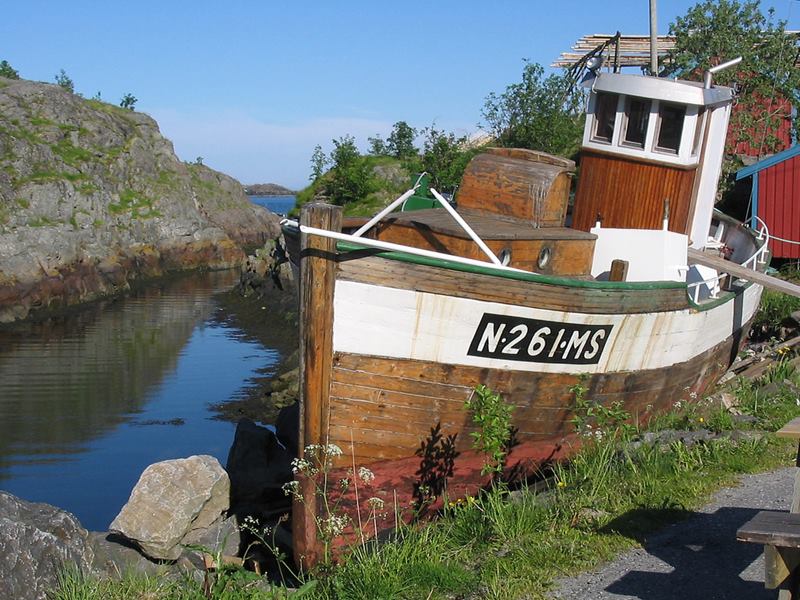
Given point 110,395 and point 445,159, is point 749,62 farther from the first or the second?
point 110,395

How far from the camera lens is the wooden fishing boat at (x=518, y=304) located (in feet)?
28.1

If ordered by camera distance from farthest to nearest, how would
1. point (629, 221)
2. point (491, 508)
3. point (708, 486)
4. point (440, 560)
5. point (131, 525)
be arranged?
1. point (629, 221)
2. point (131, 525)
3. point (708, 486)
4. point (491, 508)
5. point (440, 560)

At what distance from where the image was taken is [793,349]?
1509cm

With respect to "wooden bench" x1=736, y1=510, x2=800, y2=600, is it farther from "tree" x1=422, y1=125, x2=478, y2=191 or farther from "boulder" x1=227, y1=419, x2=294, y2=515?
"tree" x1=422, y1=125, x2=478, y2=191

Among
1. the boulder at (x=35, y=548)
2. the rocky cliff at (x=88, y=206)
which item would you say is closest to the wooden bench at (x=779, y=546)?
the boulder at (x=35, y=548)

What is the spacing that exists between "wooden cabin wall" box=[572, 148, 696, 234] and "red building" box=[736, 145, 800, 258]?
11189 millimetres

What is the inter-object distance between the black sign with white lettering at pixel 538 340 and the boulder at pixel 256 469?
409 centimetres

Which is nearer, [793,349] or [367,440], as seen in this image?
[367,440]

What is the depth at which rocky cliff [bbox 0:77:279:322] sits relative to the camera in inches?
1282

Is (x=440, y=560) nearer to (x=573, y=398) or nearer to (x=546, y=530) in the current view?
(x=546, y=530)

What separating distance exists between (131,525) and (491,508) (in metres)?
3.75

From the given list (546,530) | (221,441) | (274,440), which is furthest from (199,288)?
(546,530)

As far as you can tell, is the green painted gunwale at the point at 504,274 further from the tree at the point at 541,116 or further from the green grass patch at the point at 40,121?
the green grass patch at the point at 40,121

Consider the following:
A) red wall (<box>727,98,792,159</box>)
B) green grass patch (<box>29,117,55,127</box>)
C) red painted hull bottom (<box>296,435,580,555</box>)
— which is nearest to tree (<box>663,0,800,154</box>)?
red wall (<box>727,98,792,159</box>)
